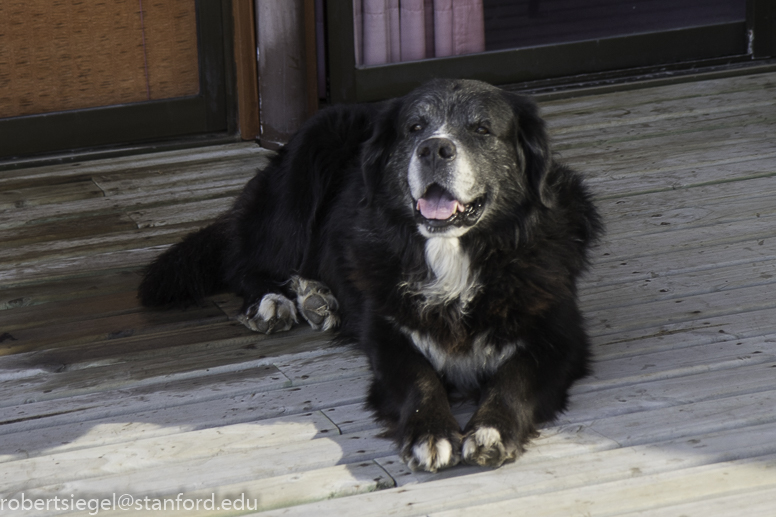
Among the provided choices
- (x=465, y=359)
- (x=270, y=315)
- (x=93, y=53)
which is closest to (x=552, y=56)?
(x=93, y=53)

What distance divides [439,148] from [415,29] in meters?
3.14

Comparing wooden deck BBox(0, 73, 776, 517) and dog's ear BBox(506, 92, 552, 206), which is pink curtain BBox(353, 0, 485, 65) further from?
dog's ear BBox(506, 92, 552, 206)

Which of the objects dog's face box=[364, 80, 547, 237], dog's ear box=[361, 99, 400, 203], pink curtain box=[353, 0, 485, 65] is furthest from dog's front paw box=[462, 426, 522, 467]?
pink curtain box=[353, 0, 485, 65]

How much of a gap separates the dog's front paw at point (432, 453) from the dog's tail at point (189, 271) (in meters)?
1.40

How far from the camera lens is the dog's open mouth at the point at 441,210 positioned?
2.43m

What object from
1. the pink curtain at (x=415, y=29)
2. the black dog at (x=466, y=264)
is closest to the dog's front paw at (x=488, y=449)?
the black dog at (x=466, y=264)

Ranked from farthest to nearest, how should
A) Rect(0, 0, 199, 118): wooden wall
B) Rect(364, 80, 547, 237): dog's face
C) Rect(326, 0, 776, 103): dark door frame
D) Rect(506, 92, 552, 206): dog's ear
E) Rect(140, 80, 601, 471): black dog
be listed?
Rect(326, 0, 776, 103): dark door frame < Rect(0, 0, 199, 118): wooden wall < Rect(506, 92, 552, 206): dog's ear < Rect(364, 80, 547, 237): dog's face < Rect(140, 80, 601, 471): black dog

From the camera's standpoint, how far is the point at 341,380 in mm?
2598

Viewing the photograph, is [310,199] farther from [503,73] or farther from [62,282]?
[503,73]

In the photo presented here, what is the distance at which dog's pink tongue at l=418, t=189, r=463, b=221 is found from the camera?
7.97 ft

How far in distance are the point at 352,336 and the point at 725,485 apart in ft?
4.20

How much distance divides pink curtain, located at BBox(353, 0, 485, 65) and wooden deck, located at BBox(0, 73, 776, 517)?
1350mm

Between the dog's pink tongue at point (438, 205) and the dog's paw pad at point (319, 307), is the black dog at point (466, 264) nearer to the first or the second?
the dog's pink tongue at point (438, 205)

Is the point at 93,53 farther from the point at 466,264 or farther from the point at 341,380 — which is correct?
the point at 466,264
